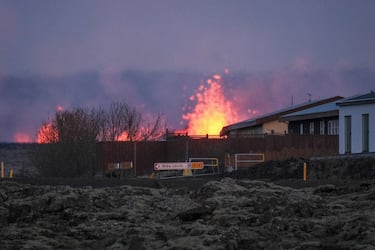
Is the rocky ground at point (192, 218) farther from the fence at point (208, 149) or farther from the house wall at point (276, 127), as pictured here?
the house wall at point (276, 127)

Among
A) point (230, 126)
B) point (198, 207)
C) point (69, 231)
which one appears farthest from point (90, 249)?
point (230, 126)

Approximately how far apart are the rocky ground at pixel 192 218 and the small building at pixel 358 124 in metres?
13.8

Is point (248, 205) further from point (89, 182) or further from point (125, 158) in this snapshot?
point (125, 158)

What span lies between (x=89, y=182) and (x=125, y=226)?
11.1 m

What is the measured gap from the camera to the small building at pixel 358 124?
33.3m

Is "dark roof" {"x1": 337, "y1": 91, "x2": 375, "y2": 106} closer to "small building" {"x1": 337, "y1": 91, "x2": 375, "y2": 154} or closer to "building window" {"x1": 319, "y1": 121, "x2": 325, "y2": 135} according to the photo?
"small building" {"x1": 337, "y1": 91, "x2": 375, "y2": 154}

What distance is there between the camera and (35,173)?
149 ft

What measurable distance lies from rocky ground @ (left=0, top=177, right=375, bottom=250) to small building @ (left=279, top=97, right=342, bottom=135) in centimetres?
2648

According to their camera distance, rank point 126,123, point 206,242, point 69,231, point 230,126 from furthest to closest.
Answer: point 230,126, point 126,123, point 69,231, point 206,242

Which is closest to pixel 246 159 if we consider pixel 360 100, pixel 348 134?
pixel 348 134

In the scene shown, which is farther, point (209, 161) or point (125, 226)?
point (209, 161)

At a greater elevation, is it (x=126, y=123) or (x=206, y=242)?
(x=126, y=123)

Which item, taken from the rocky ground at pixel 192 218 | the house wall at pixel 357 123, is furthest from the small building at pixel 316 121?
the rocky ground at pixel 192 218

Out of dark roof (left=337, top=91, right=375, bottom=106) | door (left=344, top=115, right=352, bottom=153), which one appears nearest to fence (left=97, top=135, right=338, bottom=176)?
door (left=344, top=115, right=352, bottom=153)
